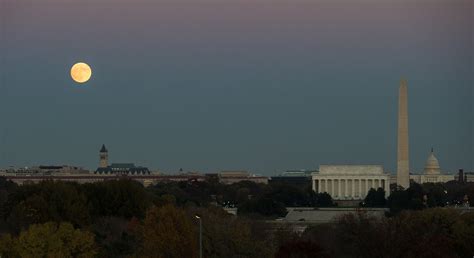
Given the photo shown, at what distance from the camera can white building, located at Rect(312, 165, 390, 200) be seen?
166m

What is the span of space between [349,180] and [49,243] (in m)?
112

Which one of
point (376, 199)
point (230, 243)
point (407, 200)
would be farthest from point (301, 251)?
point (376, 199)

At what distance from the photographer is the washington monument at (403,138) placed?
141875mm

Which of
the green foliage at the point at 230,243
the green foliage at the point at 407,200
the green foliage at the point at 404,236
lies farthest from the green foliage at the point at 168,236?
the green foliage at the point at 407,200

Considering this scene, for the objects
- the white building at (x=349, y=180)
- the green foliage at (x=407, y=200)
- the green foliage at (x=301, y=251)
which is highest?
the white building at (x=349, y=180)

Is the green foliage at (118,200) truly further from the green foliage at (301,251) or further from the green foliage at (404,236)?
the green foliage at (301,251)

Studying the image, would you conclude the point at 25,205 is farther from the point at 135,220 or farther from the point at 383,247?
the point at 383,247

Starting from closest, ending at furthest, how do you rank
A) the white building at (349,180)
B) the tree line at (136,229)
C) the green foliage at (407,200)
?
the tree line at (136,229), the green foliage at (407,200), the white building at (349,180)

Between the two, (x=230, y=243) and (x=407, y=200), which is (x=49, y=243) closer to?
(x=230, y=243)

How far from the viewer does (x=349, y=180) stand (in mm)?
167125

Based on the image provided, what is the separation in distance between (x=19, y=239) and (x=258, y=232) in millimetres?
17612

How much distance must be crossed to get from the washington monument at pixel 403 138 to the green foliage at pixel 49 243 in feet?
280

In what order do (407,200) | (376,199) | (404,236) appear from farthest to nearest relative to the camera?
1. (376,199)
2. (407,200)
3. (404,236)

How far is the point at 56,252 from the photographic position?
2212 inches
